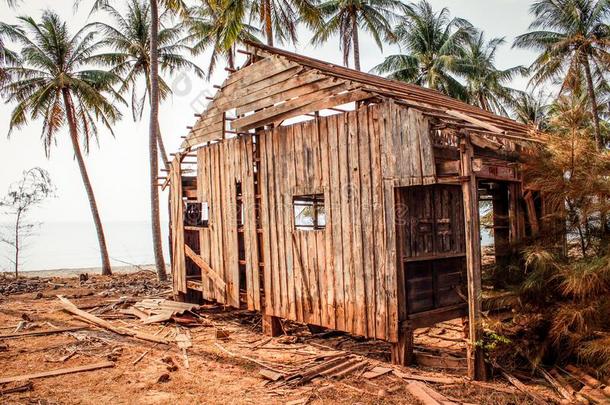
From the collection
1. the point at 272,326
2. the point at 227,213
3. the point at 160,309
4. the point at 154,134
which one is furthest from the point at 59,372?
the point at 154,134

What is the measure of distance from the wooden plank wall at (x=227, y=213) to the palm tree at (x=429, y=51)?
2113 centimetres

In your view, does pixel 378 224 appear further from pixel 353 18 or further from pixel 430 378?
pixel 353 18

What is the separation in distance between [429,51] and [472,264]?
26.7 m

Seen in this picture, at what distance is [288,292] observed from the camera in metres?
9.55

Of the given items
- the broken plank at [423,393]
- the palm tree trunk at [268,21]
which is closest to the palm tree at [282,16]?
the palm tree trunk at [268,21]

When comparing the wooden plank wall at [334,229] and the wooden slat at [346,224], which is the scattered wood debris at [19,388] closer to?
the wooden plank wall at [334,229]

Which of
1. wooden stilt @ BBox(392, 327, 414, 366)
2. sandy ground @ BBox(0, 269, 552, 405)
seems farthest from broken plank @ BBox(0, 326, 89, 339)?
wooden stilt @ BBox(392, 327, 414, 366)

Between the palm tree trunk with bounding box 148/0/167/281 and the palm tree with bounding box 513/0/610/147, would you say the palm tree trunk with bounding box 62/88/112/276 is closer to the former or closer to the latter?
the palm tree trunk with bounding box 148/0/167/281

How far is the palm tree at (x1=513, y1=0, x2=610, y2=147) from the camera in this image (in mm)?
24578

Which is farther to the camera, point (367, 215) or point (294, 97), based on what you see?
point (294, 97)

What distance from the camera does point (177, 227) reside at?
525 inches

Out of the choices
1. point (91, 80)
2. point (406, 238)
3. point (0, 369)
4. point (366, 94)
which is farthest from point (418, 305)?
point (91, 80)

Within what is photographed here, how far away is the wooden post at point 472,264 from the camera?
677 cm

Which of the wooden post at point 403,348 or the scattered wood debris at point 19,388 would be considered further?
the wooden post at point 403,348
